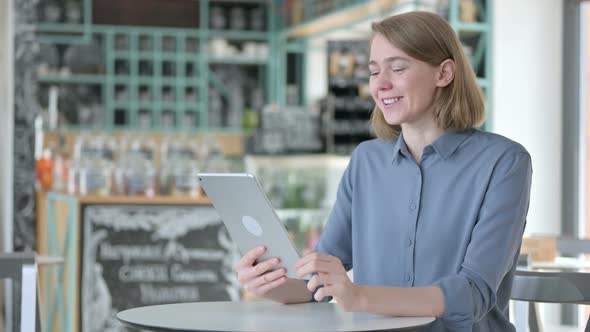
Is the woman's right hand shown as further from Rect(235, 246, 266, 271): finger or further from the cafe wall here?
the cafe wall

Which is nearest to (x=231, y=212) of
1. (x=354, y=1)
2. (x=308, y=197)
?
(x=308, y=197)

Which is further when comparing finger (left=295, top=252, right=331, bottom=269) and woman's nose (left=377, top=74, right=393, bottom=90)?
woman's nose (left=377, top=74, right=393, bottom=90)

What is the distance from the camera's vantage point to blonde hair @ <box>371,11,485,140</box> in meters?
2.02

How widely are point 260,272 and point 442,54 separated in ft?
1.88

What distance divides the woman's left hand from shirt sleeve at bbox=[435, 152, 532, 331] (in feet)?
0.63

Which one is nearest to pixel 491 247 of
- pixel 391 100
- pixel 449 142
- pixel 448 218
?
pixel 448 218

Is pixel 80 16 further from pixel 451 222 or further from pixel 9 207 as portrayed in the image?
pixel 451 222

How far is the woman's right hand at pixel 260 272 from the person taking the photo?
1.99 meters

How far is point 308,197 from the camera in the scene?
6129 millimetres

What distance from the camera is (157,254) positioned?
18.8 feet

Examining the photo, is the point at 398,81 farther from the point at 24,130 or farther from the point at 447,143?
the point at 24,130

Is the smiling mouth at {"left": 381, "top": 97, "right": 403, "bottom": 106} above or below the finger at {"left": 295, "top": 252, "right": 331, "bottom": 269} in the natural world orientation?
above

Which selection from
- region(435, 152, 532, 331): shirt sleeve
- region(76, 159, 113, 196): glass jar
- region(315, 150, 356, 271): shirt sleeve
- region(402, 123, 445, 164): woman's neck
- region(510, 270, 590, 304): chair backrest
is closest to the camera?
region(435, 152, 532, 331): shirt sleeve

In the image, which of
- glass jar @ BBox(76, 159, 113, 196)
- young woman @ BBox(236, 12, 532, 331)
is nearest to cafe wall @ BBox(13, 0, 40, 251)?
glass jar @ BBox(76, 159, 113, 196)
